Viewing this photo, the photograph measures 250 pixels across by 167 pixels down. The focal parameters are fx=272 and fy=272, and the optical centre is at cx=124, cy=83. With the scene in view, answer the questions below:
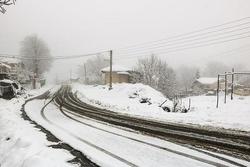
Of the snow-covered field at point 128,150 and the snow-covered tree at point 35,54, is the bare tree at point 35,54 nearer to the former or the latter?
the snow-covered tree at point 35,54

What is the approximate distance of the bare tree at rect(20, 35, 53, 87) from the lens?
75.1 metres

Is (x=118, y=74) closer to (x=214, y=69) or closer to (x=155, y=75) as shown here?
(x=155, y=75)

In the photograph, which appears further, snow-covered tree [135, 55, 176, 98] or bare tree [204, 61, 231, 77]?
bare tree [204, 61, 231, 77]

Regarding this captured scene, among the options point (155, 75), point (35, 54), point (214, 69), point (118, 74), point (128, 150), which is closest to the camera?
point (128, 150)

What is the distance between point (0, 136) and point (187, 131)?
858 cm

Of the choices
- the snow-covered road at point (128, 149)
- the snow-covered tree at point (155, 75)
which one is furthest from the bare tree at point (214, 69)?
the snow-covered road at point (128, 149)

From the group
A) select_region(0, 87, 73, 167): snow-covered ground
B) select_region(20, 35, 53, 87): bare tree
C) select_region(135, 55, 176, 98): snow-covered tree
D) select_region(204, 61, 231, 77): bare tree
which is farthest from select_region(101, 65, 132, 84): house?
select_region(204, 61, 231, 77): bare tree

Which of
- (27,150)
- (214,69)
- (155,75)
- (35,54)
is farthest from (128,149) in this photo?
(214,69)

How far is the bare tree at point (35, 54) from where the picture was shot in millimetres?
75125

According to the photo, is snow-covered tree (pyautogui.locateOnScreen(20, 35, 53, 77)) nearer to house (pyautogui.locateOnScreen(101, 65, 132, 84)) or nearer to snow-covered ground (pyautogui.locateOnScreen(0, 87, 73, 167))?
house (pyautogui.locateOnScreen(101, 65, 132, 84))

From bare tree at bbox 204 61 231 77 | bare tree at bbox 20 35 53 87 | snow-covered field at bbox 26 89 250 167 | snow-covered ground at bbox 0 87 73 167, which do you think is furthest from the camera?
bare tree at bbox 204 61 231 77

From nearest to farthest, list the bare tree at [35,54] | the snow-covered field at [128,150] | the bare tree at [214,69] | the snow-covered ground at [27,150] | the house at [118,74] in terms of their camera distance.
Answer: the snow-covered field at [128,150] → the snow-covered ground at [27,150] → the house at [118,74] → the bare tree at [35,54] → the bare tree at [214,69]

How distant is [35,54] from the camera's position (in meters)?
78.2

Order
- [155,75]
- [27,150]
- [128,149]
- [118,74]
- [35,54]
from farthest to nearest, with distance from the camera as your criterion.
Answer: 1. [35,54]
2. [155,75]
3. [118,74]
4. [27,150]
5. [128,149]
